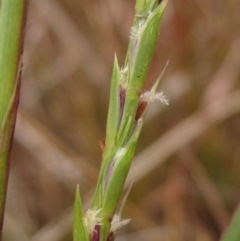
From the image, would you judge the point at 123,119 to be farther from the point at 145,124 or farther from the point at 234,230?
the point at 145,124

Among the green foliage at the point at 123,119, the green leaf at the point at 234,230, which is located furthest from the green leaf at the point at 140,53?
the green leaf at the point at 234,230

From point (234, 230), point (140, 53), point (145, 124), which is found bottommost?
point (234, 230)

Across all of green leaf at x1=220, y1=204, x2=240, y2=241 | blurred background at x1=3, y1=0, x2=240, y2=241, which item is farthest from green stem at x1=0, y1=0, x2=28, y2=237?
blurred background at x1=3, y1=0, x2=240, y2=241

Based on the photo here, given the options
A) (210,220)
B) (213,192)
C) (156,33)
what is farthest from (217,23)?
(156,33)

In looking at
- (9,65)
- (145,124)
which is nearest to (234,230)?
(9,65)

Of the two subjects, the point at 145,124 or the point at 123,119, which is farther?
the point at 145,124

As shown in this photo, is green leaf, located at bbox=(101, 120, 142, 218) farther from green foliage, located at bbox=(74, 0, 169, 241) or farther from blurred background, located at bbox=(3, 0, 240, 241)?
blurred background, located at bbox=(3, 0, 240, 241)
